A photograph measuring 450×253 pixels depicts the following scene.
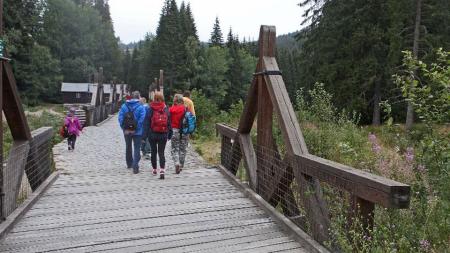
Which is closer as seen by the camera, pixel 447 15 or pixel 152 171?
pixel 152 171

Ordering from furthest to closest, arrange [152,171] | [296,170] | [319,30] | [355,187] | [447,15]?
[319,30], [447,15], [152,171], [296,170], [355,187]

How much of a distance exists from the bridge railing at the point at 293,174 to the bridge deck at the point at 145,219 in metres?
0.31

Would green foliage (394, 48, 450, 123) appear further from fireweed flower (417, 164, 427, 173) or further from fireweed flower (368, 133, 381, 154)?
fireweed flower (368, 133, 381, 154)

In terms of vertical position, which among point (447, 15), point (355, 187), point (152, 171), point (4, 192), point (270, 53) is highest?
point (447, 15)

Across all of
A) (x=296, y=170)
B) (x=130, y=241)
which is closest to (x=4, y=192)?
(x=130, y=241)

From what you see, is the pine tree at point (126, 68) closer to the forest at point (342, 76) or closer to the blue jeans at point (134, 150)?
the forest at point (342, 76)

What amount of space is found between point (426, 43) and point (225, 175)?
818 inches

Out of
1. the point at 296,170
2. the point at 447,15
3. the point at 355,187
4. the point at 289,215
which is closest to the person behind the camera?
the point at 355,187

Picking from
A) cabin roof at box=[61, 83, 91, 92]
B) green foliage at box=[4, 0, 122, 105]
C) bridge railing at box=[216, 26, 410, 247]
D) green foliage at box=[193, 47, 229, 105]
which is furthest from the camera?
green foliage at box=[193, 47, 229, 105]

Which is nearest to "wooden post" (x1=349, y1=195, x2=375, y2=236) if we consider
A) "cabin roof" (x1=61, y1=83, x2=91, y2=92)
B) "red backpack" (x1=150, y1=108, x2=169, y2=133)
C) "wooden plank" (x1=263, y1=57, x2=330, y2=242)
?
"wooden plank" (x1=263, y1=57, x2=330, y2=242)

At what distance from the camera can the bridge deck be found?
3951mm

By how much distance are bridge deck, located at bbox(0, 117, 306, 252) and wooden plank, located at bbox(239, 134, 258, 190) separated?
27cm

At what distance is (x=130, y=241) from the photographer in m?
4.04

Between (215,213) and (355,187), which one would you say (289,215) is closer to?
(215,213)
